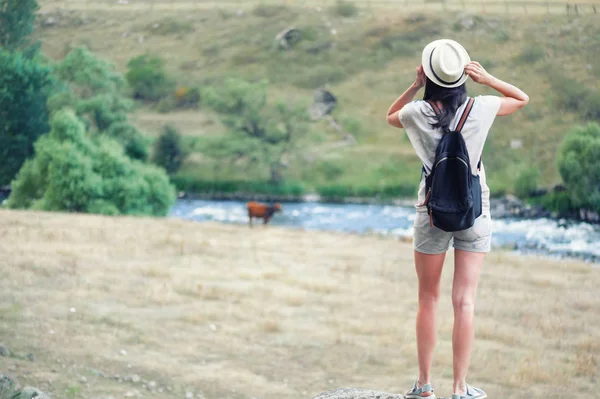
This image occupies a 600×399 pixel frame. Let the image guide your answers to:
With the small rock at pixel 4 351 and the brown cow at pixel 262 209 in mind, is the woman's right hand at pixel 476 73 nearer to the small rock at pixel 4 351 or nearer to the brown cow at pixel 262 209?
the small rock at pixel 4 351

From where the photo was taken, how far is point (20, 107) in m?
12.8

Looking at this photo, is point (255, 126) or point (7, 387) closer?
point (7, 387)

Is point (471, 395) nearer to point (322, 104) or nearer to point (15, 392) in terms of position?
point (15, 392)

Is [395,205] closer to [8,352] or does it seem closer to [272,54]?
[272,54]

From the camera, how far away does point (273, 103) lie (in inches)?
591

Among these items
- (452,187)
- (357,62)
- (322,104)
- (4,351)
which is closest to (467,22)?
(357,62)

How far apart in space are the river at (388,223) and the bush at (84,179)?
835mm

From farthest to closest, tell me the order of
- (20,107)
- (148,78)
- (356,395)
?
(148,78), (20,107), (356,395)

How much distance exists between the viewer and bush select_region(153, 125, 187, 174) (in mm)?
14891

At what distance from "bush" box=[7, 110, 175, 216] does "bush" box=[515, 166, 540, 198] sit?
681 centimetres

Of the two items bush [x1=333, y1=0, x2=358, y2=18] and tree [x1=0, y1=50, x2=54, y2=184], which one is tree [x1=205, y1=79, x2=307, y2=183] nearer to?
bush [x1=333, y1=0, x2=358, y2=18]

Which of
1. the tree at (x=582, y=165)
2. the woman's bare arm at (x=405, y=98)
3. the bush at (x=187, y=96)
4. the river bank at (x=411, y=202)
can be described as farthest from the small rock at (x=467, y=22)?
the woman's bare arm at (x=405, y=98)

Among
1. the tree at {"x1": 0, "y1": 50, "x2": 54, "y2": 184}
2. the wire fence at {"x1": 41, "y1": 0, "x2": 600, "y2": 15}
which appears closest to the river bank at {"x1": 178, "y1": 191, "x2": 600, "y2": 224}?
the wire fence at {"x1": 41, "y1": 0, "x2": 600, "y2": 15}

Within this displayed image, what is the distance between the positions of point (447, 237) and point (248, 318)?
5411 mm
